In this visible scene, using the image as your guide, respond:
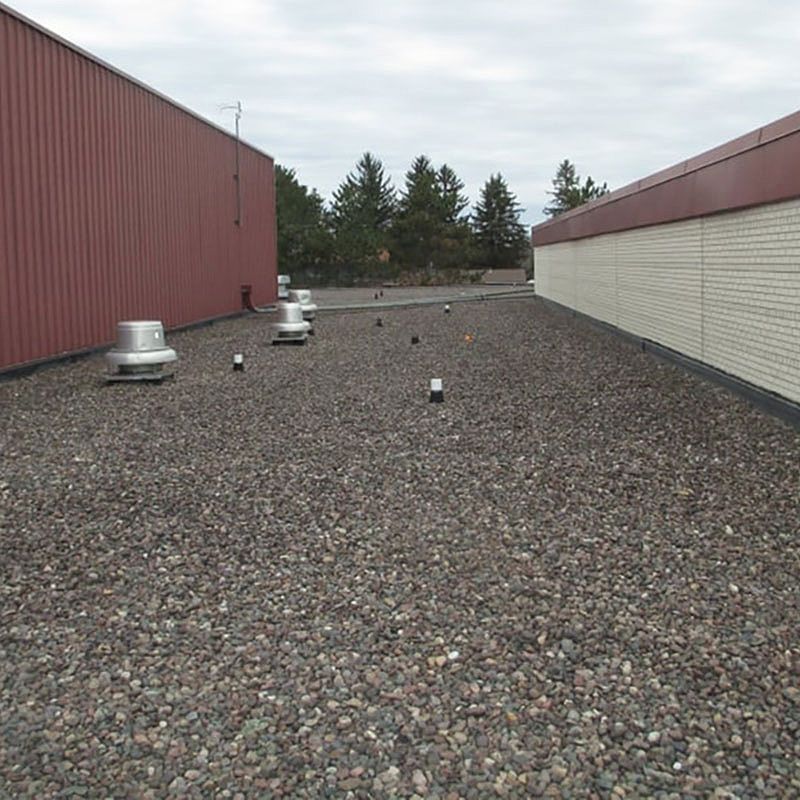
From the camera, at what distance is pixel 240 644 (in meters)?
3.72

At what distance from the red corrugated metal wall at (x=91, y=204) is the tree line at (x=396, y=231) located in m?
37.2

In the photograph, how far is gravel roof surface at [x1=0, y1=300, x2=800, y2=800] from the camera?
2895 mm

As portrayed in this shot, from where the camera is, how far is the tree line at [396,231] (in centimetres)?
6256

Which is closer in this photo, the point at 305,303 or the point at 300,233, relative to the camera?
the point at 305,303

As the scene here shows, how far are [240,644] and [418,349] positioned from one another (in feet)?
→ 39.3

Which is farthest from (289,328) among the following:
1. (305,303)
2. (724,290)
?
(724,290)

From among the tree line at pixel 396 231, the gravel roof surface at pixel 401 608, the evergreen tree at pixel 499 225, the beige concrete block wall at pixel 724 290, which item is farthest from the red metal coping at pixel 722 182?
the evergreen tree at pixel 499 225

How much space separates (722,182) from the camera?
10.1m

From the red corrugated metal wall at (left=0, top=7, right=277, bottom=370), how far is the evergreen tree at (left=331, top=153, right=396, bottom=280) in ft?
127

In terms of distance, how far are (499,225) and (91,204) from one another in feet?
221

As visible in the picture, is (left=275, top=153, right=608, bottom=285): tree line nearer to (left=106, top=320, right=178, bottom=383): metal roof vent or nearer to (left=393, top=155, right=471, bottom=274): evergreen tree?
(left=393, top=155, right=471, bottom=274): evergreen tree

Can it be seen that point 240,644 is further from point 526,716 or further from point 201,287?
point 201,287

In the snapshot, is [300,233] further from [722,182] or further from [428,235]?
[722,182]

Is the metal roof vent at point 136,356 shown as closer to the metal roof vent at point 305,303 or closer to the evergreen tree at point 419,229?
the metal roof vent at point 305,303
